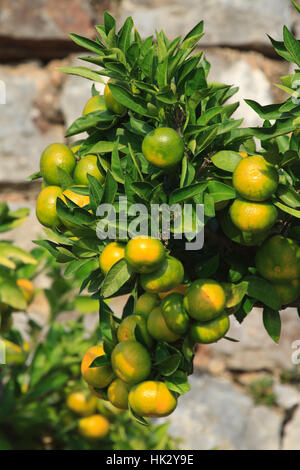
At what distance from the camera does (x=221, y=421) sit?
170cm

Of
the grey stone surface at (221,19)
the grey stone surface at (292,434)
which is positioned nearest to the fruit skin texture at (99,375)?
the grey stone surface at (292,434)

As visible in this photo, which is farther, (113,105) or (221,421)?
(221,421)

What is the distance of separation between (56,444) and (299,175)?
95 cm

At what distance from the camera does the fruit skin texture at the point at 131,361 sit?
1.88 ft

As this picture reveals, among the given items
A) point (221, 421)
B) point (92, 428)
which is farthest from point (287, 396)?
point (92, 428)

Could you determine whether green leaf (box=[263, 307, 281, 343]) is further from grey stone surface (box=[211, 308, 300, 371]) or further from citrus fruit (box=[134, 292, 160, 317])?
grey stone surface (box=[211, 308, 300, 371])

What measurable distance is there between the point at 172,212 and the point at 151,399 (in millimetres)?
198

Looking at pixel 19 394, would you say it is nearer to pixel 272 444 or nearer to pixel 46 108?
pixel 272 444

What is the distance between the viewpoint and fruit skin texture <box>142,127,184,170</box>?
0.53m

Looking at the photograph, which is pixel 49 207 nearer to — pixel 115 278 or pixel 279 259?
pixel 115 278

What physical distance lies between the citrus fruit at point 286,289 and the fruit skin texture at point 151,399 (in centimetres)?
17

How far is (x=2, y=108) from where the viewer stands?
177 cm

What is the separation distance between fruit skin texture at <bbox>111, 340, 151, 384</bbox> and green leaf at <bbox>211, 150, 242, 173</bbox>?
0.21 m

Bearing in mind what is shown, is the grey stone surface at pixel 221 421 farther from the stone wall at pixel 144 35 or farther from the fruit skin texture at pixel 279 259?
the fruit skin texture at pixel 279 259
